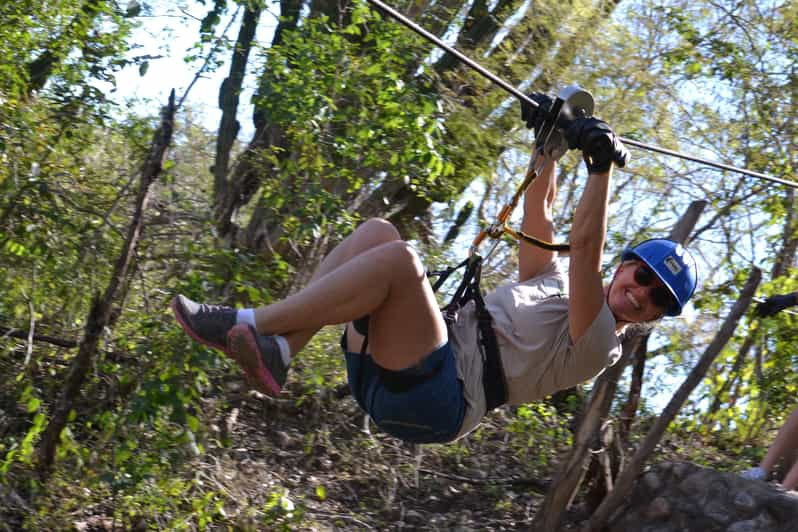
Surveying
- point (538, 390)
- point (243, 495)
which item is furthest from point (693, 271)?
point (243, 495)

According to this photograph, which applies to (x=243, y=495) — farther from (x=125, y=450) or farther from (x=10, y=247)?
(x=10, y=247)

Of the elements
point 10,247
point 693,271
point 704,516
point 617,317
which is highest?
point 693,271

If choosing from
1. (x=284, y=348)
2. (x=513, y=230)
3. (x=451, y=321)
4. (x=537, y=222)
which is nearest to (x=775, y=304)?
(x=537, y=222)

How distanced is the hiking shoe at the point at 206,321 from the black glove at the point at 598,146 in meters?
1.09

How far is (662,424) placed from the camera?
474 cm

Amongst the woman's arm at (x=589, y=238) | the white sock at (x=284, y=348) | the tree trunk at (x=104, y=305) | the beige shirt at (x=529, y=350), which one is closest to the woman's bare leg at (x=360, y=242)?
the white sock at (x=284, y=348)

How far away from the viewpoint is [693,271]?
3.12m

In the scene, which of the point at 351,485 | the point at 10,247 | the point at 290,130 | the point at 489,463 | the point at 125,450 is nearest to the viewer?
the point at 125,450

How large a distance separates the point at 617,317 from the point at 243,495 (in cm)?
255

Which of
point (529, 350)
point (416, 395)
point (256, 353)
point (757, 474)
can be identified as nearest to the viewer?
point (256, 353)

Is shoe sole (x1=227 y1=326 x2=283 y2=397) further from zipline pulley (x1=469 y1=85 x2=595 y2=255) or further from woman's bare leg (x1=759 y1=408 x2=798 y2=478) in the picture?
woman's bare leg (x1=759 y1=408 x2=798 y2=478)

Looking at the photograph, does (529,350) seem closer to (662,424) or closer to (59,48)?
(662,424)

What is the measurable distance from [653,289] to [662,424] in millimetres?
1826

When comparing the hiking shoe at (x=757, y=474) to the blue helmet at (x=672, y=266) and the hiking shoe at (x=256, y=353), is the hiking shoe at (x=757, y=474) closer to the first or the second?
the blue helmet at (x=672, y=266)
